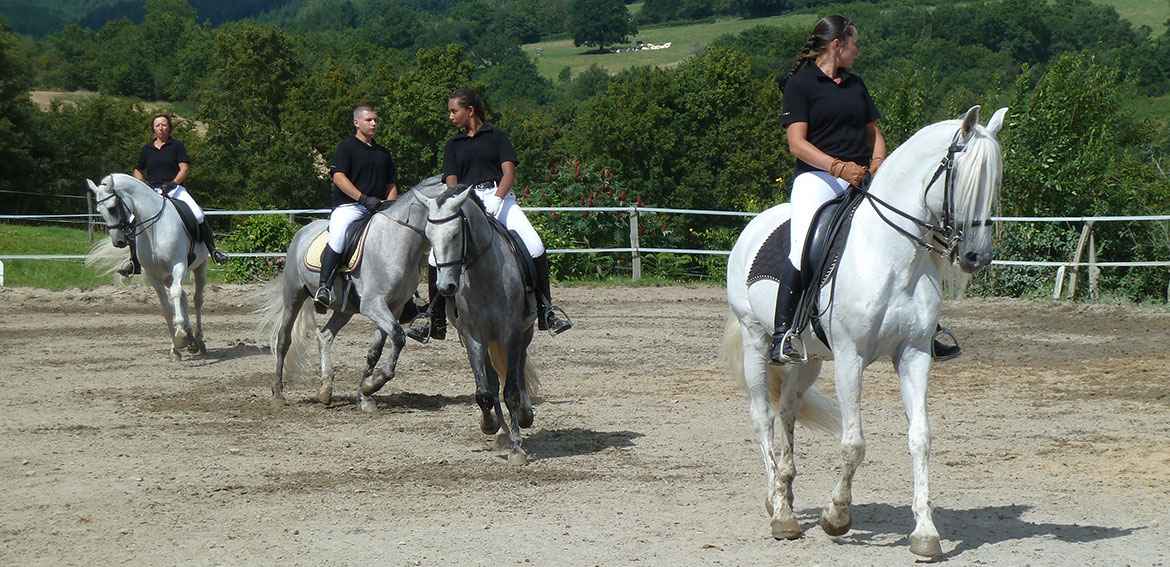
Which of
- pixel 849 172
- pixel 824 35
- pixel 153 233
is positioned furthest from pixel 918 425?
pixel 153 233

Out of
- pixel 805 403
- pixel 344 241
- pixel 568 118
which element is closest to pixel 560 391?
pixel 344 241

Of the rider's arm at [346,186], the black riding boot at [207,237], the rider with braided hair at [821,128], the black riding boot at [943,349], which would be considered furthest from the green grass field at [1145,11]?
the black riding boot at [943,349]

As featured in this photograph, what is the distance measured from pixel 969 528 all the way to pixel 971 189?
1986 mm

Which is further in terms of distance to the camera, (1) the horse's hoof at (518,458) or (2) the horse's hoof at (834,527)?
(1) the horse's hoof at (518,458)

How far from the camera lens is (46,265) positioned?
2617 cm

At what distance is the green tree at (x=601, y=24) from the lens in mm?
148500

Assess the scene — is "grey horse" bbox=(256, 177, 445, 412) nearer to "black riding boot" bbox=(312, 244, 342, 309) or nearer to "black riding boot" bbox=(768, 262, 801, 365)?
"black riding boot" bbox=(312, 244, 342, 309)

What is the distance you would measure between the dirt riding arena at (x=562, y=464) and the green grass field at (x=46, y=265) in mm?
8211

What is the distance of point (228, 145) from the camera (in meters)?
67.6

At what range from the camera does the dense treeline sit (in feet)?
79.6

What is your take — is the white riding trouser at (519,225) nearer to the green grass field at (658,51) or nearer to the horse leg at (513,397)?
the horse leg at (513,397)

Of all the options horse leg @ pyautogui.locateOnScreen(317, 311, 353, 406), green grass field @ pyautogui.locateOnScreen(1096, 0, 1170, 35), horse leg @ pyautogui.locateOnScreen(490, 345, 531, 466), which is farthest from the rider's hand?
green grass field @ pyautogui.locateOnScreen(1096, 0, 1170, 35)

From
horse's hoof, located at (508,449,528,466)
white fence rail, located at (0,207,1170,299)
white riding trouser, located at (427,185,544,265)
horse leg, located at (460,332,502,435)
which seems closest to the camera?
horse's hoof, located at (508,449,528,466)

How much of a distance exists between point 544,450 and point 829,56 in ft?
13.1
